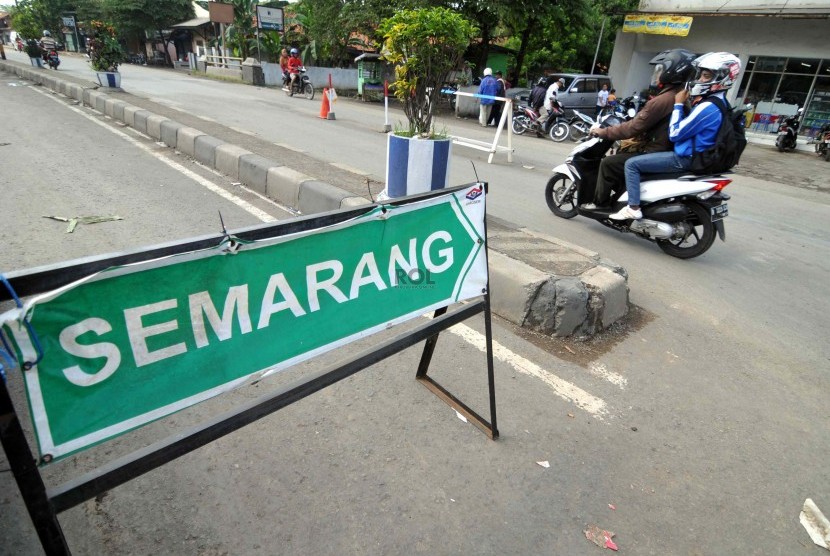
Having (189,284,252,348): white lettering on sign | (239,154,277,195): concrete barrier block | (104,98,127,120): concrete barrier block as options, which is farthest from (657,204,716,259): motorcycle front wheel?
(104,98,127,120): concrete barrier block

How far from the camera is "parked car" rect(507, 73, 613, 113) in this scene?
1484 cm

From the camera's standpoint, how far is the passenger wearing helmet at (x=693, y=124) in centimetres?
434

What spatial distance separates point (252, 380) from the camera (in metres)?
1.61

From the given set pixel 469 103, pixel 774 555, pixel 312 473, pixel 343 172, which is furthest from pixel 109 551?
pixel 469 103

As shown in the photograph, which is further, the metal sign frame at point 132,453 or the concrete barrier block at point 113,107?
the concrete barrier block at point 113,107

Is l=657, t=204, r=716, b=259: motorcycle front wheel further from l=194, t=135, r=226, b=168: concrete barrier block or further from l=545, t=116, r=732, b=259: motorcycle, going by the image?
A: l=194, t=135, r=226, b=168: concrete barrier block

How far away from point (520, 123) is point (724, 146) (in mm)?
10413

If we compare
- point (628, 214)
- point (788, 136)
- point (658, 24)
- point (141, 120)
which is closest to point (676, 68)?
point (628, 214)

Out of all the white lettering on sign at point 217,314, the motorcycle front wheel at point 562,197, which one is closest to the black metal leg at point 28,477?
the white lettering on sign at point 217,314

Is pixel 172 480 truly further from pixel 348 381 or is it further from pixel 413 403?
pixel 413 403

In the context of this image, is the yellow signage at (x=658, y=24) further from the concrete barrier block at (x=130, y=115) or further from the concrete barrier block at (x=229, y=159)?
the concrete barrier block at (x=130, y=115)

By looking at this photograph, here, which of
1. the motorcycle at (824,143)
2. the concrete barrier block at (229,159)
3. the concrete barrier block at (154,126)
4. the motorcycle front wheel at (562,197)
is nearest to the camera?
the motorcycle front wheel at (562,197)

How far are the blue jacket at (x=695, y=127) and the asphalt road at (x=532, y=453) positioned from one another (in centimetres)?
127

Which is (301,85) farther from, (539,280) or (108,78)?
(539,280)
